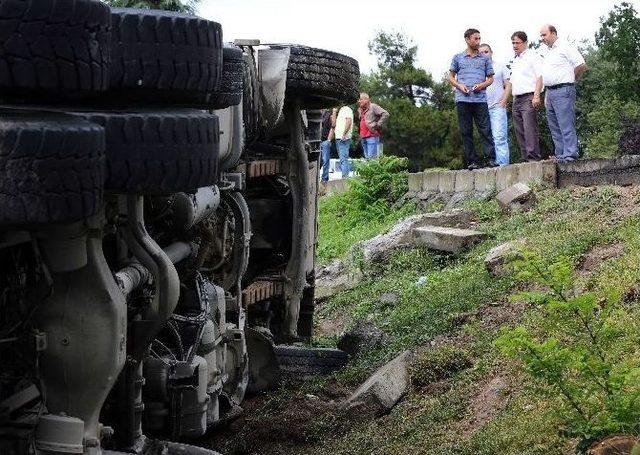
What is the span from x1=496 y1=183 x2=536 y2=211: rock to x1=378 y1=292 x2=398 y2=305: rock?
1748 mm

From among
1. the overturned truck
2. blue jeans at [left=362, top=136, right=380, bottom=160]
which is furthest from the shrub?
the overturned truck

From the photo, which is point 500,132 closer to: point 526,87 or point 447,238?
point 526,87

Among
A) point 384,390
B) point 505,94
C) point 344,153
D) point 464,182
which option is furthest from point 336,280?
point 344,153

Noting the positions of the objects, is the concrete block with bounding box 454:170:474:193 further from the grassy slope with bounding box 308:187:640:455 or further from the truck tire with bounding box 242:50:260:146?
the truck tire with bounding box 242:50:260:146

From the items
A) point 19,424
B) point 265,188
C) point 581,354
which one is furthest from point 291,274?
point 19,424

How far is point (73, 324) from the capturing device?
4742mm

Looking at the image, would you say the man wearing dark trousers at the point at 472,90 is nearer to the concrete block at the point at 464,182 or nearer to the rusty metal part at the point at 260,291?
the concrete block at the point at 464,182

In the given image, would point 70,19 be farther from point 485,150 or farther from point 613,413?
point 485,150

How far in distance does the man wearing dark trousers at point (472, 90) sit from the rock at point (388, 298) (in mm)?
3774

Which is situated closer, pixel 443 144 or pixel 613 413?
pixel 613 413

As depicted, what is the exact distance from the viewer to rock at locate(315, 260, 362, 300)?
1435 centimetres

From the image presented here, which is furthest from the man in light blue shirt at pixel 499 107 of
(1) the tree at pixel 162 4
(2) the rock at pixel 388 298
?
(1) the tree at pixel 162 4

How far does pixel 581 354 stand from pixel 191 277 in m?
2.32

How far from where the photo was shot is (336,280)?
48.9 feet
